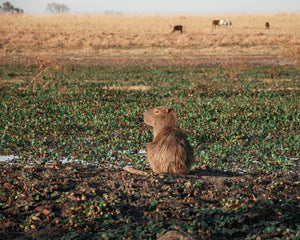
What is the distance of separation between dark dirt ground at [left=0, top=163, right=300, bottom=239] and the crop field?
0.05ft

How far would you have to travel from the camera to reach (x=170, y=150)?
6.79m

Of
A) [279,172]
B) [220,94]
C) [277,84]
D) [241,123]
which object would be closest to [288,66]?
[277,84]

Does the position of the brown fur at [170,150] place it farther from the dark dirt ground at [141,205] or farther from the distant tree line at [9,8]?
the distant tree line at [9,8]

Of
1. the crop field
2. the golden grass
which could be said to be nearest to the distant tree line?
the golden grass

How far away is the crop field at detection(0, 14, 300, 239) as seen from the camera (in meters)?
5.45

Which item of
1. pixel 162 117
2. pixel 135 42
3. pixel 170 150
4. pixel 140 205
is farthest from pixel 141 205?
pixel 135 42

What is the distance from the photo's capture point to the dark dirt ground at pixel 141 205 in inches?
204

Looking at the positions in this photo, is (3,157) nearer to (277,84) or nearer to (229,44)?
(277,84)

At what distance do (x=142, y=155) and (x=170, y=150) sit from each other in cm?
245

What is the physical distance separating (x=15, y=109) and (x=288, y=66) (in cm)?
1852

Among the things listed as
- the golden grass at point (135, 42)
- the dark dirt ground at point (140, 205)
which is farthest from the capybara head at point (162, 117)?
the golden grass at point (135, 42)

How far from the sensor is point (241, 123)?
464 inches

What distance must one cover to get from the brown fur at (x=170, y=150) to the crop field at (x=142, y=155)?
0.20 m

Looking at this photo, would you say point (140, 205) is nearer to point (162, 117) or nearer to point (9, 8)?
point (162, 117)
